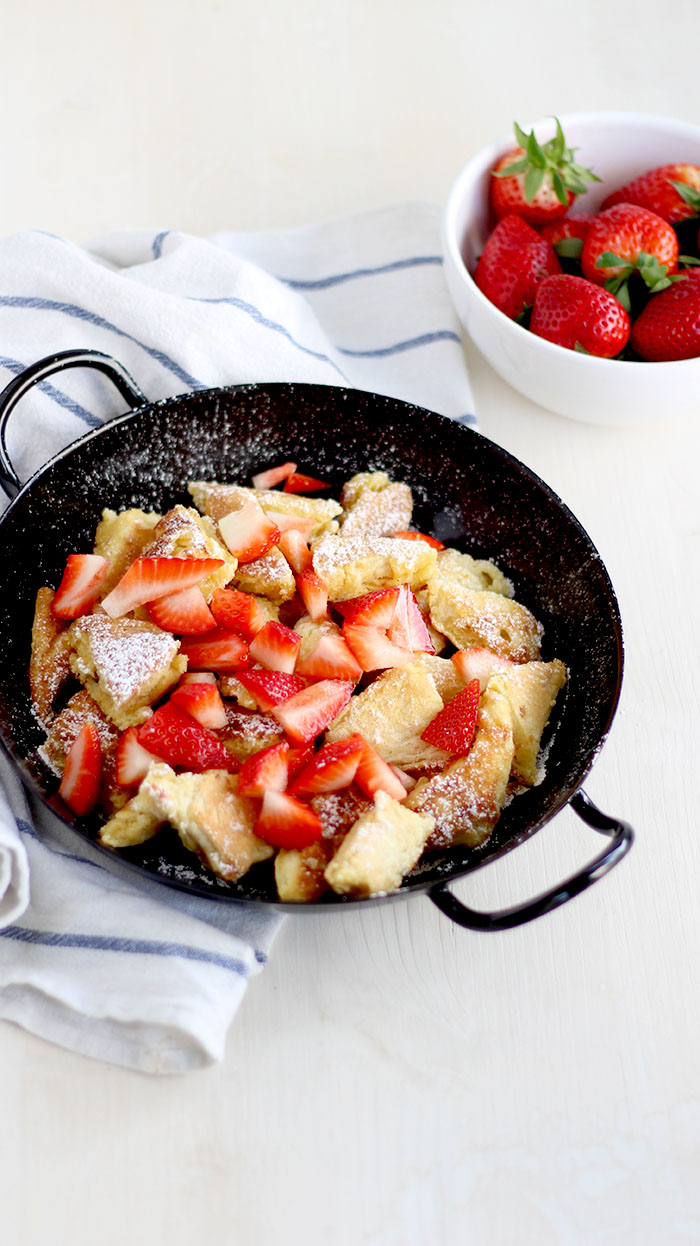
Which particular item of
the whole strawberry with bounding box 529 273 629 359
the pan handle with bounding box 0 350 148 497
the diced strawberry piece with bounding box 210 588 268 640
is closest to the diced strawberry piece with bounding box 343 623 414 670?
the diced strawberry piece with bounding box 210 588 268 640

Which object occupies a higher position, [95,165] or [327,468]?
[95,165]

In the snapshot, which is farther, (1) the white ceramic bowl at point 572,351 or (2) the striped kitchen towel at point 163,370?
(1) the white ceramic bowl at point 572,351

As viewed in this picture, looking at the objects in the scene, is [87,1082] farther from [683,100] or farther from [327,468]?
[683,100]

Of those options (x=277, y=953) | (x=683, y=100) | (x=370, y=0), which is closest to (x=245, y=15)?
(x=370, y=0)

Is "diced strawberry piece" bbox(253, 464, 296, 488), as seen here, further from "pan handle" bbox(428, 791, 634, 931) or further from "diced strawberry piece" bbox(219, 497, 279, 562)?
"pan handle" bbox(428, 791, 634, 931)

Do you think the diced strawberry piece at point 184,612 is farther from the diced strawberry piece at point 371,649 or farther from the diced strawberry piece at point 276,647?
the diced strawberry piece at point 371,649

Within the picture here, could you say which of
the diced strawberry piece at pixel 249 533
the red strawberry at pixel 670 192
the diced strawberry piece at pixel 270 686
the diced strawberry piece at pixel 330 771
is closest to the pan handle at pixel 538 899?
the diced strawberry piece at pixel 330 771
